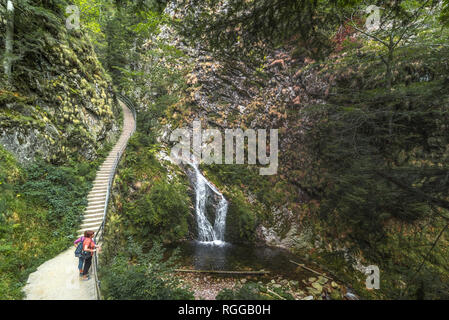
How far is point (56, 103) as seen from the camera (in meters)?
10.1

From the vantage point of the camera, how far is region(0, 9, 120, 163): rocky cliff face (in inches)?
314

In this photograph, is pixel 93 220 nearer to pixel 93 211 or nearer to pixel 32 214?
pixel 93 211

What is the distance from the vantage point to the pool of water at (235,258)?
945cm

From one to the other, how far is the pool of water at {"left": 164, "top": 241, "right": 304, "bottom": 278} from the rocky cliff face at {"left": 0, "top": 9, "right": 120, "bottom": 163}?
7.84 meters

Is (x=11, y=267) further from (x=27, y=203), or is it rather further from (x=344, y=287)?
(x=344, y=287)

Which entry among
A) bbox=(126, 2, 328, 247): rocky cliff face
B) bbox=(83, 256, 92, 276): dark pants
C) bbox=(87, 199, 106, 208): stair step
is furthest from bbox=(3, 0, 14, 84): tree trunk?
bbox=(83, 256, 92, 276): dark pants

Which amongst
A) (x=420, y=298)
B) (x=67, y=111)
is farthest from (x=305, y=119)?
(x=67, y=111)

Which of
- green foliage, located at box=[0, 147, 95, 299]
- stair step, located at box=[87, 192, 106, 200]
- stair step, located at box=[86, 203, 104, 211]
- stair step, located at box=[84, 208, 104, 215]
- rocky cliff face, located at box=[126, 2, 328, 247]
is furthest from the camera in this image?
rocky cliff face, located at box=[126, 2, 328, 247]

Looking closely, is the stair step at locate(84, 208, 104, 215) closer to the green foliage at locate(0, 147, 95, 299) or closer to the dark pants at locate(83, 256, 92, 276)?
the green foliage at locate(0, 147, 95, 299)

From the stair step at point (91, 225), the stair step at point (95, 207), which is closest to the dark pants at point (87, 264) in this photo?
the stair step at point (91, 225)

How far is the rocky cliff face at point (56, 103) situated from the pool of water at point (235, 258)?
7839 millimetres

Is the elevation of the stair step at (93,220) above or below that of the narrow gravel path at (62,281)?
above

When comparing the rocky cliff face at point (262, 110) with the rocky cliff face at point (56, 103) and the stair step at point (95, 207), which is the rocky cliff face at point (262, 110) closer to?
the rocky cliff face at point (56, 103)

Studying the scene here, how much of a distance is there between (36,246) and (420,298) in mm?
11274
